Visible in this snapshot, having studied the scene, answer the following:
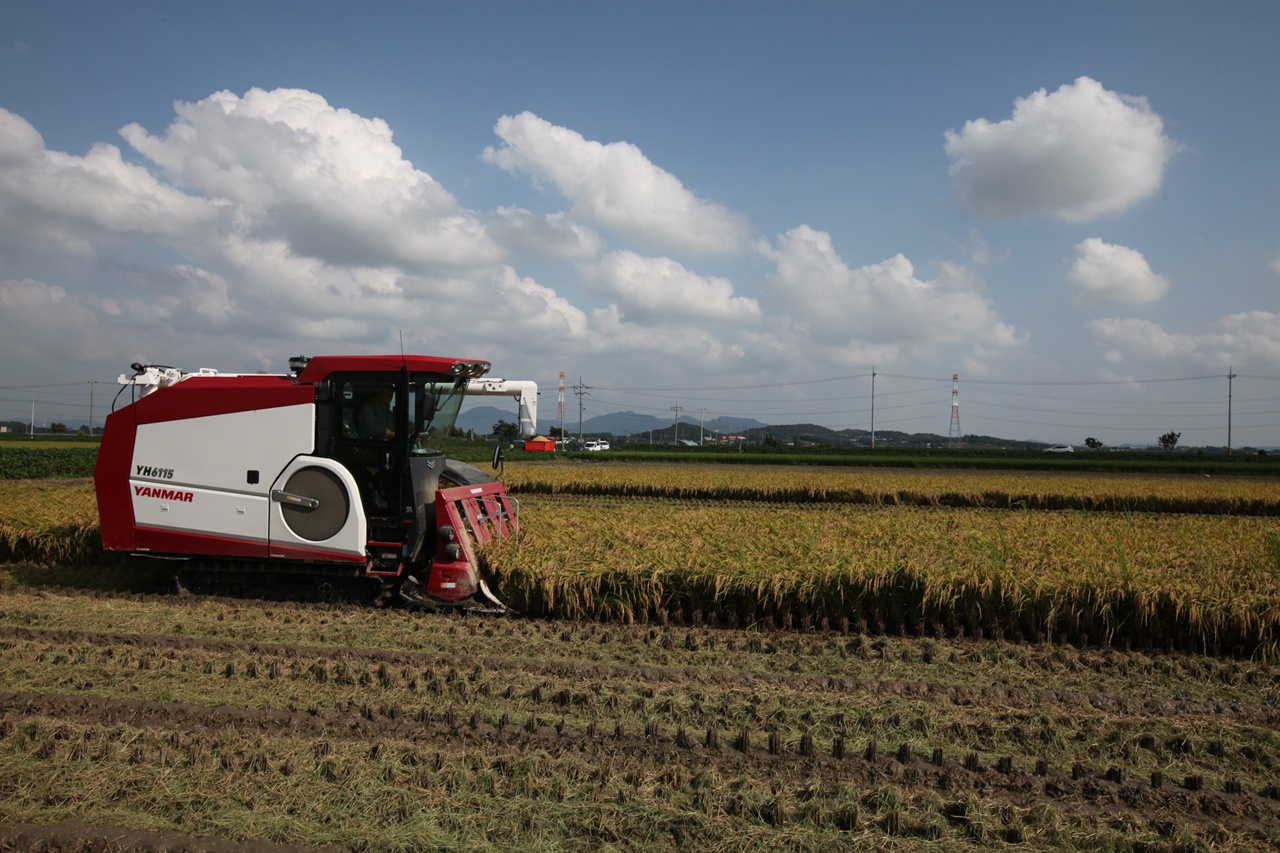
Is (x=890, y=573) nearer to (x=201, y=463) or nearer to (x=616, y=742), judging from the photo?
(x=616, y=742)

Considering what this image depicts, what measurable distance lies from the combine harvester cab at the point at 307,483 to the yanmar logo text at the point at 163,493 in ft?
0.04

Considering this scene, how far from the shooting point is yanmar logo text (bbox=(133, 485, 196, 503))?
27.9 ft

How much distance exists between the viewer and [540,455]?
156 feet

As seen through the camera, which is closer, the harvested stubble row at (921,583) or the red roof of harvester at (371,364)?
the harvested stubble row at (921,583)

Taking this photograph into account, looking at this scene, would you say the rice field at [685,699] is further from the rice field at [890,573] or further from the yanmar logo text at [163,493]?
the yanmar logo text at [163,493]

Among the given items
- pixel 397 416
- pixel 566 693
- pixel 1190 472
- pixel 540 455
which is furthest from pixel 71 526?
pixel 1190 472

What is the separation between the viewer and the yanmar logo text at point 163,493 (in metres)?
8.50

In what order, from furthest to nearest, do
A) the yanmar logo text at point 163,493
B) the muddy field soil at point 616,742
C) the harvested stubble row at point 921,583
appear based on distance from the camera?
the yanmar logo text at point 163,493 < the harvested stubble row at point 921,583 < the muddy field soil at point 616,742

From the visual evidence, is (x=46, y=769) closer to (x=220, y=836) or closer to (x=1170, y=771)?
(x=220, y=836)

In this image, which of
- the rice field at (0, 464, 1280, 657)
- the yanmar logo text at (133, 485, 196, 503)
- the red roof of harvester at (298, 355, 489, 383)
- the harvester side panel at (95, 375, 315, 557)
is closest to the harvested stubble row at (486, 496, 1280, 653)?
the rice field at (0, 464, 1280, 657)

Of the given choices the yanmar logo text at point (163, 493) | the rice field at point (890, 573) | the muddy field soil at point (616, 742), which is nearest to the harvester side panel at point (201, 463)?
the yanmar logo text at point (163, 493)

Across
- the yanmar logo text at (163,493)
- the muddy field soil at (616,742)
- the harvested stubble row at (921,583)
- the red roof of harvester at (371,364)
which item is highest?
the red roof of harvester at (371,364)

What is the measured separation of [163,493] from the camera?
8.56m

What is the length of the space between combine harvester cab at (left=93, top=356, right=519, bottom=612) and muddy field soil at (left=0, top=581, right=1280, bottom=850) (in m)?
1.06
